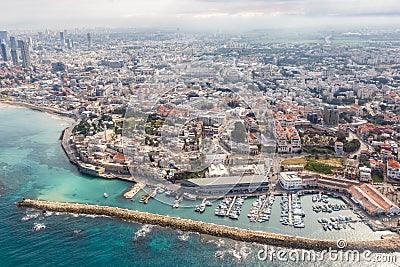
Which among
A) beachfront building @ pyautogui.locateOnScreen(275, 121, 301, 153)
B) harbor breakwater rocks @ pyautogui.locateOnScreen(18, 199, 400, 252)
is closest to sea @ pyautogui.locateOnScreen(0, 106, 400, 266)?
harbor breakwater rocks @ pyautogui.locateOnScreen(18, 199, 400, 252)

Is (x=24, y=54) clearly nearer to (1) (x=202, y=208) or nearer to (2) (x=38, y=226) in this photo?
(2) (x=38, y=226)

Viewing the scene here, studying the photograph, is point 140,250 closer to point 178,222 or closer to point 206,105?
point 178,222

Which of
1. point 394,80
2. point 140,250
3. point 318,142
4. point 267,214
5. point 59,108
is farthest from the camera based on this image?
point 394,80

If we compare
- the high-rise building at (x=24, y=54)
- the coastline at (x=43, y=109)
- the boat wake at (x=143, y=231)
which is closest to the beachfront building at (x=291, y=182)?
the boat wake at (x=143, y=231)

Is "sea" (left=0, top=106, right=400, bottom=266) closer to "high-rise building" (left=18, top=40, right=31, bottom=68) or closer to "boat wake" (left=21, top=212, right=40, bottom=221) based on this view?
"boat wake" (left=21, top=212, right=40, bottom=221)

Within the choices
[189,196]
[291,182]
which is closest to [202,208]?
[189,196]

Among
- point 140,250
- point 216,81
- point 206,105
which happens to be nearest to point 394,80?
point 216,81
